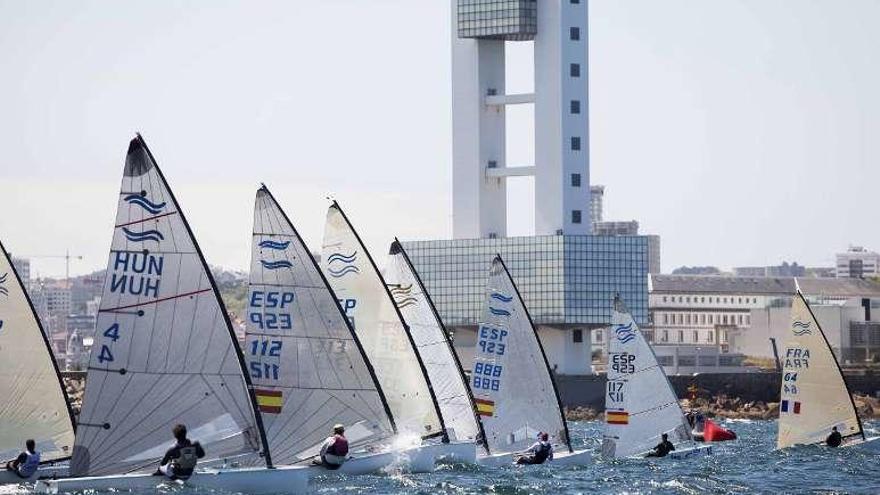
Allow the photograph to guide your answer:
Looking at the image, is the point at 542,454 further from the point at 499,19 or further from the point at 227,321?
the point at 499,19

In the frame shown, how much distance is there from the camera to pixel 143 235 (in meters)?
38.8

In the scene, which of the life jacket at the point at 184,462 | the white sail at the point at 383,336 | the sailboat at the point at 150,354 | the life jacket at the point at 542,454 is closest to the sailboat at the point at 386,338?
the white sail at the point at 383,336

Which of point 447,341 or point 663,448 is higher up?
point 447,341

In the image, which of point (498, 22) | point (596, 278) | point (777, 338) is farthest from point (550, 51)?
point (777, 338)

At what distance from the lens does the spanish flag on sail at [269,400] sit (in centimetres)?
4422

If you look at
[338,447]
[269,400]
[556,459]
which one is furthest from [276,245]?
[556,459]

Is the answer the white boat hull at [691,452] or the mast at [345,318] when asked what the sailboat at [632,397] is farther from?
the mast at [345,318]

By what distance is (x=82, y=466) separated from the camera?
127 ft

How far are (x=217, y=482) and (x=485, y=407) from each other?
54.0ft

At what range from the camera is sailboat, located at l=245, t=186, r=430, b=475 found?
44.2 metres

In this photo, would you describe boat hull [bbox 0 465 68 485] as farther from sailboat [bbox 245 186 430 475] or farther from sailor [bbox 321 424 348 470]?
sailor [bbox 321 424 348 470]

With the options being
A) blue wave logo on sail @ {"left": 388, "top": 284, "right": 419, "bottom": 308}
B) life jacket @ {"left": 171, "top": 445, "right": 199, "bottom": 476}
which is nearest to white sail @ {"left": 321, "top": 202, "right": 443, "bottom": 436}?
blue wave logo on sail @ {"left": 388, "top": 284, "right": 419, "bottom": 308}

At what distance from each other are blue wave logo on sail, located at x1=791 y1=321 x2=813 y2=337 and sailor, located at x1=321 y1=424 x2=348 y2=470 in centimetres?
2289

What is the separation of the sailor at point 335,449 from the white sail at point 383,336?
7.75m
